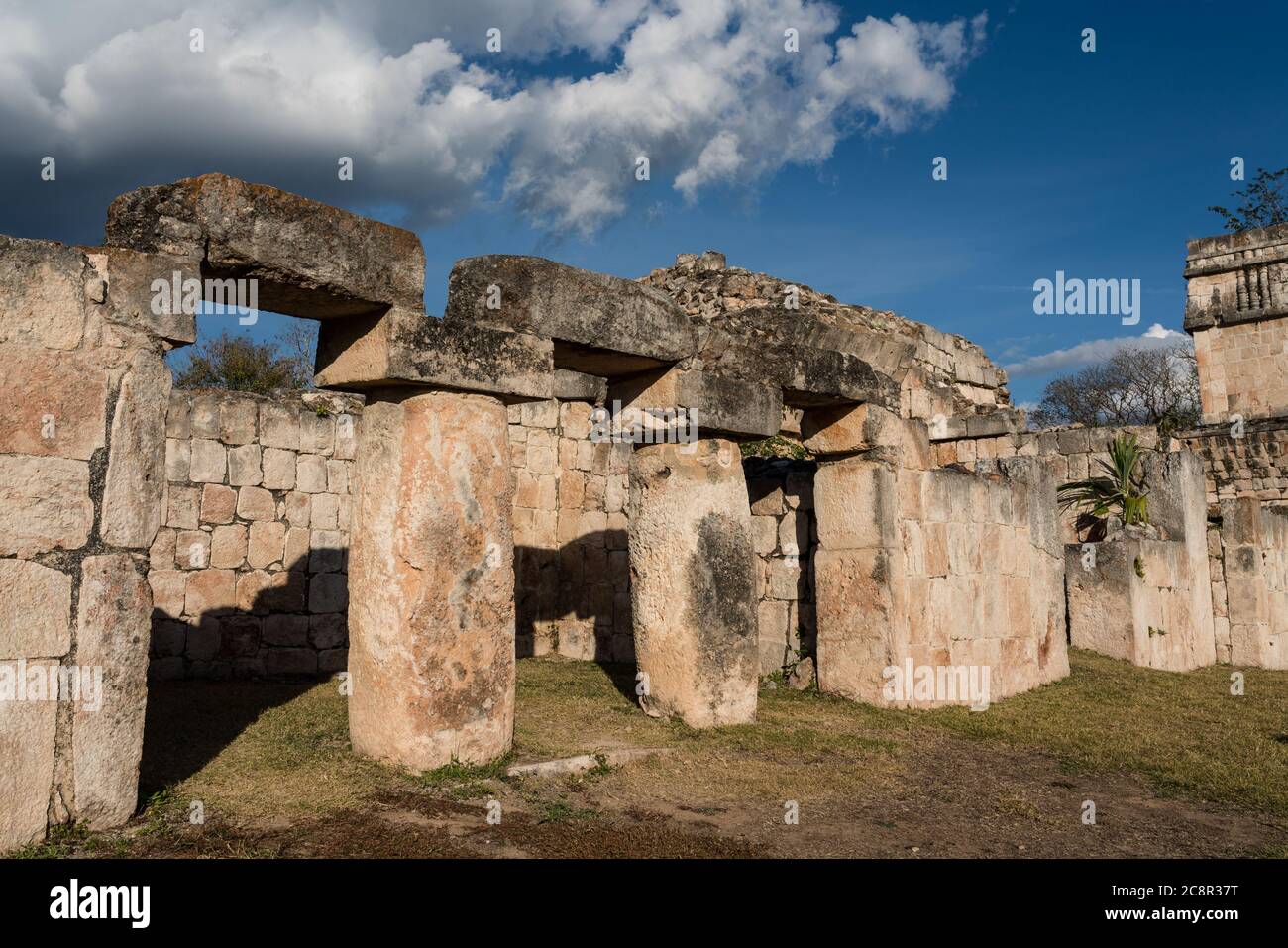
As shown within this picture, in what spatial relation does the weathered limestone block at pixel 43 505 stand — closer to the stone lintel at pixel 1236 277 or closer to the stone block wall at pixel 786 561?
the stone block wall at pixel 786 561

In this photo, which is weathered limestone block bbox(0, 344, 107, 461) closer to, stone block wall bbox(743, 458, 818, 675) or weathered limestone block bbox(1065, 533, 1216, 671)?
stone block wall bbox(743, 458, 818, 675)

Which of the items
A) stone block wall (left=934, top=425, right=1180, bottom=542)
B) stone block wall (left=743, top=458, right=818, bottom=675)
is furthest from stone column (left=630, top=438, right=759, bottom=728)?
stone block wall (left=934, top=425, right=1180, bottom=542)

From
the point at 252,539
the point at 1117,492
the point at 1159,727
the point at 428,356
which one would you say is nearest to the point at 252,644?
the point at 252,539

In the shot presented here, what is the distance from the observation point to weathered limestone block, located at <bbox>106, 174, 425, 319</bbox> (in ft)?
15.3

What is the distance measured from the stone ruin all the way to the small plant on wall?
0.90 ft

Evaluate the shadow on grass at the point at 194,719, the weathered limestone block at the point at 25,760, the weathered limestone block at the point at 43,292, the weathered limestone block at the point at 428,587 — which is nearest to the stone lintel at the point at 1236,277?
the shadow on grass at the point at 194,719

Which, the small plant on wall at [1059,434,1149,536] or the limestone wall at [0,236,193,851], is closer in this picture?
the limestone wall at [0,236,193,851]

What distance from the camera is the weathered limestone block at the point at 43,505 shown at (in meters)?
4.12

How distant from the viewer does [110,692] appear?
4344mm

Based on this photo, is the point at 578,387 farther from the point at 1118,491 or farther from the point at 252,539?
the point at 1118,491

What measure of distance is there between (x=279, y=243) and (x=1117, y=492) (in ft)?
34.7

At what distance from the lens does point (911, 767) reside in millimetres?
6398
